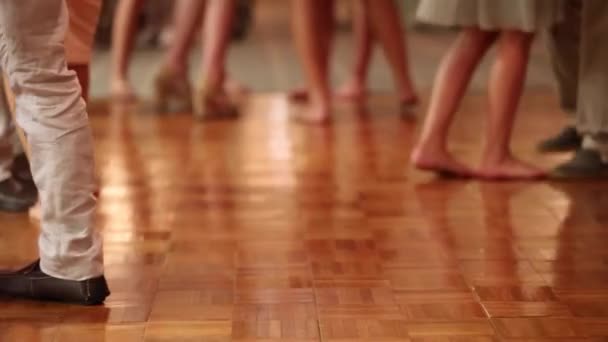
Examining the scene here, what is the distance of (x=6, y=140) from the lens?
1724mm

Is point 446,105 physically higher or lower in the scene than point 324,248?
higher

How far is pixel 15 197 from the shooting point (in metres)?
1.75

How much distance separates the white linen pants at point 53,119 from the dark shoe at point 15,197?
0.51 meters

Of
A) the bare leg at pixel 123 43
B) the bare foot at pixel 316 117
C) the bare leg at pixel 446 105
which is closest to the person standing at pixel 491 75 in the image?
the bare leg at pixel 446 105

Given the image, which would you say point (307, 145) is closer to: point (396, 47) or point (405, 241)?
point (396, 47)

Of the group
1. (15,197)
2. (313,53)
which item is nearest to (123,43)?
(313,53)

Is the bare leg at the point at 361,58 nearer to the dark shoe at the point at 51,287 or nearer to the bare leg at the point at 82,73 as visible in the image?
the bare leg at the point at 82,73

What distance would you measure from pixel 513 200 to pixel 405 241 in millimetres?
324

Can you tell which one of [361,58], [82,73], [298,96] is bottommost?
[298,96]

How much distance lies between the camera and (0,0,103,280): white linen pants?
119 centimetres

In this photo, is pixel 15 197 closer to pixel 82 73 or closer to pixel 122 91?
pixel 82 73

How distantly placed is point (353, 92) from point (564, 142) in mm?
862

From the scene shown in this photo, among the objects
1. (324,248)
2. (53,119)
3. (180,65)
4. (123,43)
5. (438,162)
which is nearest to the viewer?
(53,119)

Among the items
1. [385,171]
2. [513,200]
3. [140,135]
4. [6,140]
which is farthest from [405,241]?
[140,135]
